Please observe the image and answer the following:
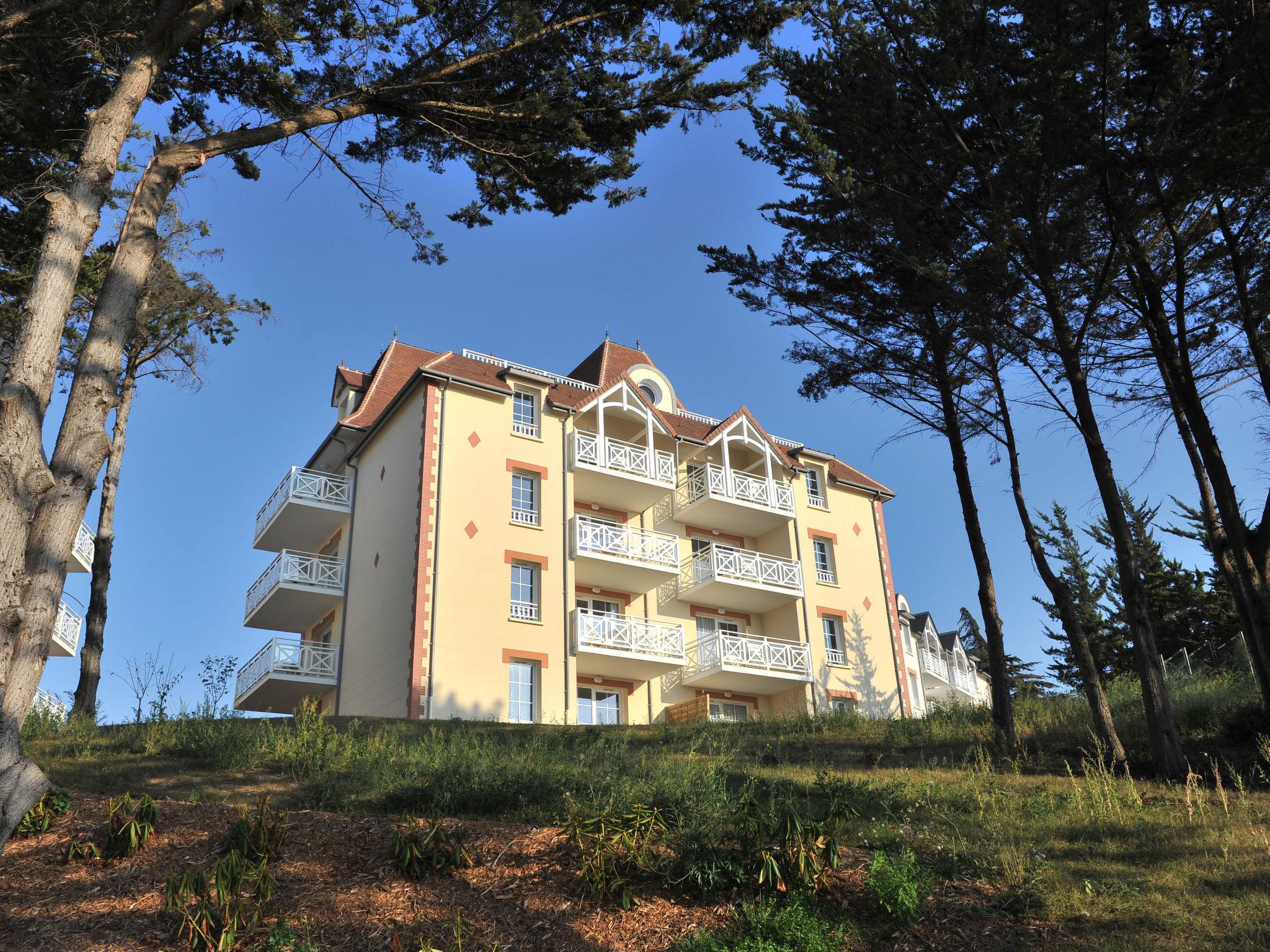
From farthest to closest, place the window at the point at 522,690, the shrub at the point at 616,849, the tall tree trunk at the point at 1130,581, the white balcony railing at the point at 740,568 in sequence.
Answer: the white balcony railing at the point at 740,568
the window at the point at 522,690
the tall tree trunk at the point at 1130,581
the shrub at the point at 616,849

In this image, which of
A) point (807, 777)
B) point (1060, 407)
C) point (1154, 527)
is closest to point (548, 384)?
point (1060, 407)

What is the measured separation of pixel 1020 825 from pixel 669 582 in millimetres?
17880

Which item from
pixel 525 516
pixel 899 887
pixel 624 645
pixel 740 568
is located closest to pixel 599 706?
pixel 624 645

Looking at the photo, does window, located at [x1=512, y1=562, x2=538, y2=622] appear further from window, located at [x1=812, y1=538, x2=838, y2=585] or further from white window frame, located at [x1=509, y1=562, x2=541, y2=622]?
window, located at [x1=812, y1=538, x2=838, y2=585]

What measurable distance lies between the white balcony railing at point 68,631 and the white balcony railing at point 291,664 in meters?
3.87

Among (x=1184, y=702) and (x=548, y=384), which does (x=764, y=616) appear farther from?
(x=1184, y=702)

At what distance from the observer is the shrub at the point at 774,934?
6258 millimetres

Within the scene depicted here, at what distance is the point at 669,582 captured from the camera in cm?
2670

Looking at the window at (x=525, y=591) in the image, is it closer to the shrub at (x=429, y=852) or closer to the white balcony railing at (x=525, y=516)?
the white balcony railing at (x=525, y=516)

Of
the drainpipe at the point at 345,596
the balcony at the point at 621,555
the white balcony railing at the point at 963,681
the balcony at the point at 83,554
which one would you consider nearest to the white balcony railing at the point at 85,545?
the balcony at the point at 83,554

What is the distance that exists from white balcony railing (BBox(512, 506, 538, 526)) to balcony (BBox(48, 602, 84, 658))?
1085cm

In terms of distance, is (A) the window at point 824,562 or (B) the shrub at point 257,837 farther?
(A) the window at point 824,562

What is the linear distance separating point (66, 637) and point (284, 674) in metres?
5.33

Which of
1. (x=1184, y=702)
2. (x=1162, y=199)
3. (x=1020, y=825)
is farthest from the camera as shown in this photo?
(x=1184, y=702)
